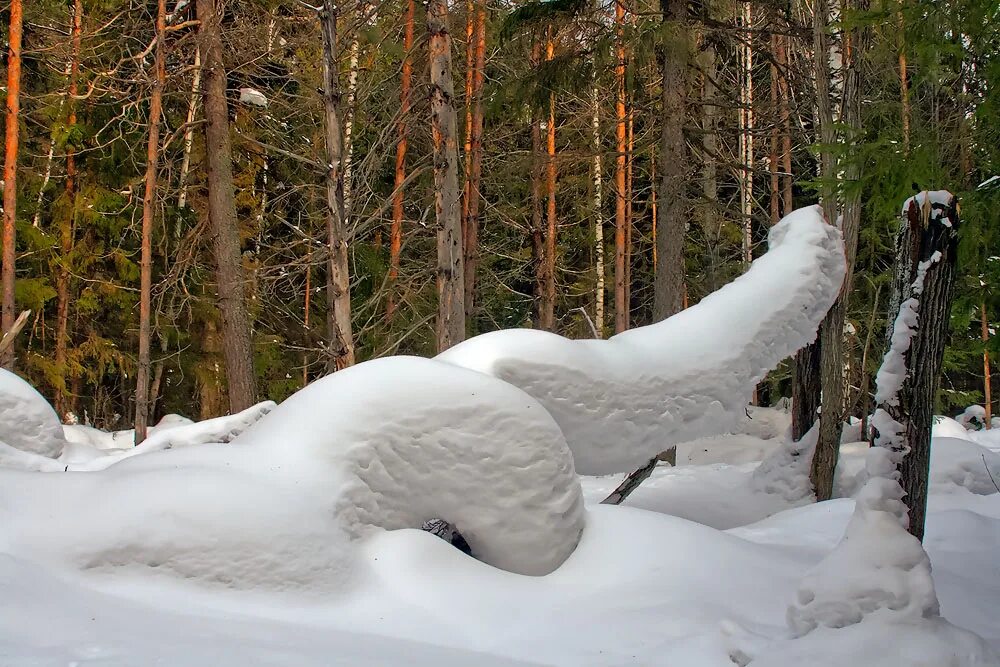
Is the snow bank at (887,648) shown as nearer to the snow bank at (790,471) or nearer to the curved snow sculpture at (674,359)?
the curved snow sculpture at (674,359)

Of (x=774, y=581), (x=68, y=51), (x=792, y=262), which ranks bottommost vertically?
(x=774, y=581)

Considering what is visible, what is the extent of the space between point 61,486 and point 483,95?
10.2 metres

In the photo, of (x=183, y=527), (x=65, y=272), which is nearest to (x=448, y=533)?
(x=183, y=527)

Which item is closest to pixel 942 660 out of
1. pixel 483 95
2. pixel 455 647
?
pixel 455 647

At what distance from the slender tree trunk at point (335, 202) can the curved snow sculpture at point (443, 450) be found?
3416 millimetres

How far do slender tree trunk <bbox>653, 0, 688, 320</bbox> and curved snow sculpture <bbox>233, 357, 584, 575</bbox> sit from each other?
6490 millimetres

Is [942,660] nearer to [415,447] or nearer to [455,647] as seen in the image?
[455,647]

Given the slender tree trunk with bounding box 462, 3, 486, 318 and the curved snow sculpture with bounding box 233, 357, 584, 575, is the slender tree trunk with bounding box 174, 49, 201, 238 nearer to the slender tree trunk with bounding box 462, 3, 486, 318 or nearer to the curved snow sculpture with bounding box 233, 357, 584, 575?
the slender tree trunk with bounding box 462, 3, 486, 318

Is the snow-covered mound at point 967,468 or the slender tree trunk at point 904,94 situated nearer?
the slender tree trunk at point 904,94

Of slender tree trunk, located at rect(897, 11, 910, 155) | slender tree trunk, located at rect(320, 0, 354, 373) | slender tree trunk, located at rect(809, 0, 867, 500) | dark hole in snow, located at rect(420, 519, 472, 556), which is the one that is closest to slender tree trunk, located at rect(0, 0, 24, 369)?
slender tree trunk, located at rect(320, 0, 354, 373)

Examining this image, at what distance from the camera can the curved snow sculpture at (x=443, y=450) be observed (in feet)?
12.2

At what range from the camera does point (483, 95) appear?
487 inches

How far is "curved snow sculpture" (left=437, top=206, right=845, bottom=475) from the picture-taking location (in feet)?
16.1

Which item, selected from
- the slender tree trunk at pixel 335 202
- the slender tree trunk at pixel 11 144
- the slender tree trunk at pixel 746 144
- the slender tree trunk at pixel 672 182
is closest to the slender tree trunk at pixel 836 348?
the slender tree trunk at pixel 672 182
